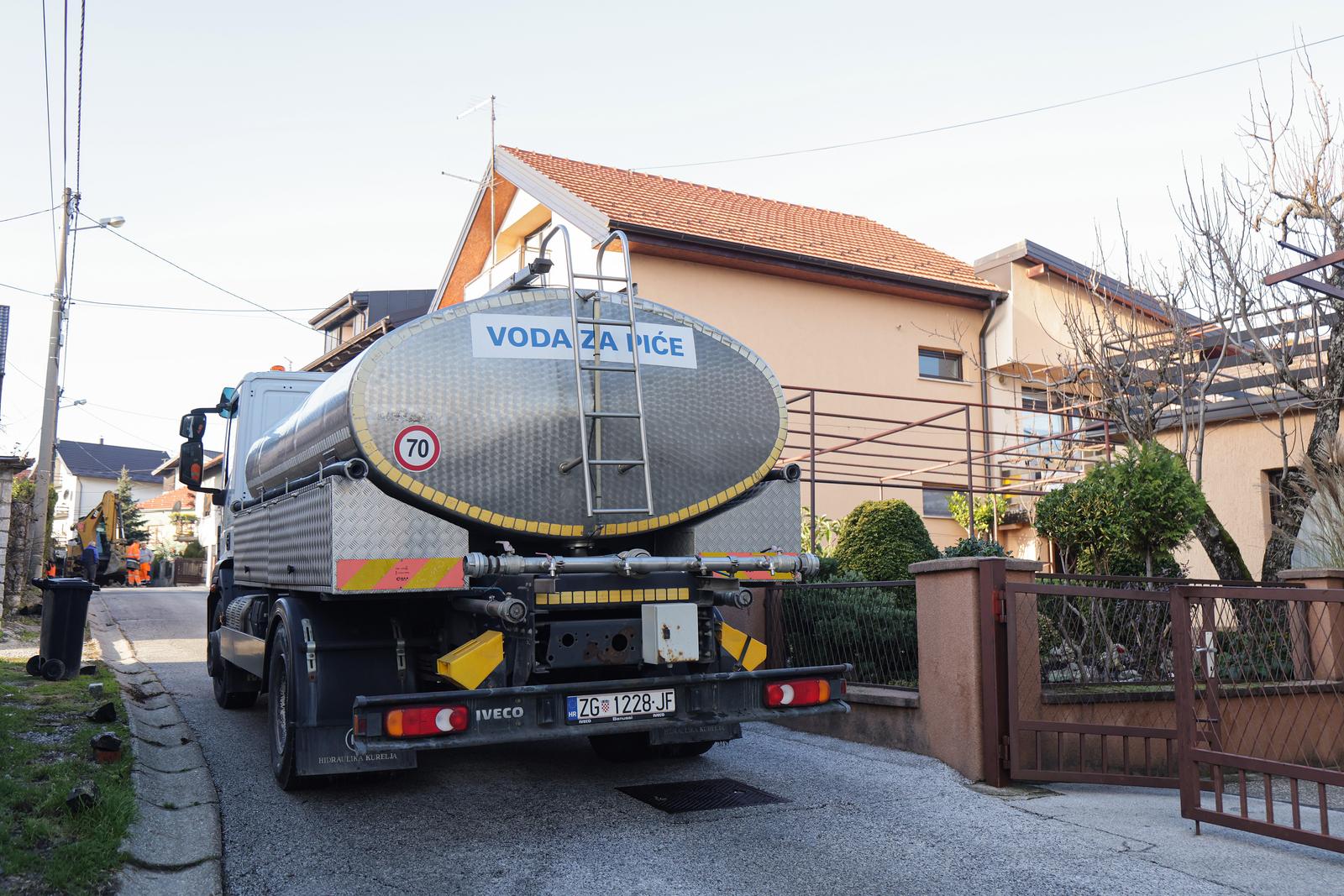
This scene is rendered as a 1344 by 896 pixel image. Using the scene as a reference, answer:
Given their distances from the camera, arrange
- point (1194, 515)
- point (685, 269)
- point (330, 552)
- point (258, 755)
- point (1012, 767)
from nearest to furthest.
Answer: point (330, 552), point (1012, 767), point (258, 755), point (1194, 515), point (685, 269)

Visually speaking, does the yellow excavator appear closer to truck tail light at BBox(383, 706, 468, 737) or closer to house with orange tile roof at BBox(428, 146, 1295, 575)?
house with orange tile roof at BBox(428, 146, 1295, 575)

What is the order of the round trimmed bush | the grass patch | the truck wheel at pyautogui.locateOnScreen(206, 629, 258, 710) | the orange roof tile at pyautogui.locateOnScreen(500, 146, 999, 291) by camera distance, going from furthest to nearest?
the orange roof tile at pyautogui.locateOnScreen(500, 146, 999, 291) < the round trimmed bush < the truck wheel at pyautogui.locateOnScreen(206, 629, 258, 710) < the grass patch

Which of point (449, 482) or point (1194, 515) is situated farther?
point (1194, 515)

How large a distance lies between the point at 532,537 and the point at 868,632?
3.63m

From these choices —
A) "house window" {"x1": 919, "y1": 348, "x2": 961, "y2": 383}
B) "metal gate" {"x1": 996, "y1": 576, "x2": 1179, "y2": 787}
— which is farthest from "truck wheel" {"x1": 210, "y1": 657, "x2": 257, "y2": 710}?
"house window" {"x1": 919, "y1": 348, "x2": 961, "y2": 383}

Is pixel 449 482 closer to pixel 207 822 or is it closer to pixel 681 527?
pixel 681 527

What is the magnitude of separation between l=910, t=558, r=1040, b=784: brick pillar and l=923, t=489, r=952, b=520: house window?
1155 centimetres

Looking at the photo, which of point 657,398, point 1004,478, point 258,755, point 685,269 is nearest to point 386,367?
point 657,398

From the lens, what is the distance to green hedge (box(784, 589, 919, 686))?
8391mm

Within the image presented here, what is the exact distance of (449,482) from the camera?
A: 5.61 meters

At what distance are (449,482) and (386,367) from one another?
0.68 meters

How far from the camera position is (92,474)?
7700 cm

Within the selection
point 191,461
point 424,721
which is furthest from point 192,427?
point 424,721

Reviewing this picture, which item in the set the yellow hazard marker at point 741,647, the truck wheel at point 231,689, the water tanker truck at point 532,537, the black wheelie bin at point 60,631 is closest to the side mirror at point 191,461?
the black wheelie bin at point 60,631
